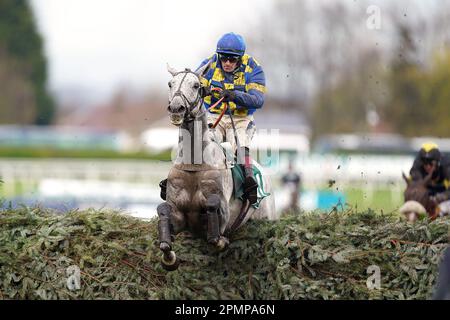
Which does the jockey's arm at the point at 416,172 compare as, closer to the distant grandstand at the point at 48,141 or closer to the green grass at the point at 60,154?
the green grass at the point at 60,154

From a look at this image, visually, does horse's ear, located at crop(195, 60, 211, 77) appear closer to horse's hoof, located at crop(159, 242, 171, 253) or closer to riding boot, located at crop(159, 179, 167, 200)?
riding boot, located at crop(159, 179, 167, 200)

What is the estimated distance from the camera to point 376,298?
884cm

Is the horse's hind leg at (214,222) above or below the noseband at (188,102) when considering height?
below

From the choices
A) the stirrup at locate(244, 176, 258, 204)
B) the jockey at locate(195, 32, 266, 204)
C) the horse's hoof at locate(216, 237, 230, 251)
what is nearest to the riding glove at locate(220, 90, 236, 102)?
the jockey at locate(195, 32, 266, 204)

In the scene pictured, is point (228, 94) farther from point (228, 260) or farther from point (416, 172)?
point (416, 172)

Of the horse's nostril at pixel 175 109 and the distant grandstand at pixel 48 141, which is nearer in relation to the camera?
the horse's nostril at pixel 175 109

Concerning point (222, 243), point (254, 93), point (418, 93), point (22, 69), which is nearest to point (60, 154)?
point (418, 93)

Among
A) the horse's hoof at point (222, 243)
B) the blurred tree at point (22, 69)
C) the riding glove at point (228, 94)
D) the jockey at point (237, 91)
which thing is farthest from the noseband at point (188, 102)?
the blurred tree at point (22, 69)

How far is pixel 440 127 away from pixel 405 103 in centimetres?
395

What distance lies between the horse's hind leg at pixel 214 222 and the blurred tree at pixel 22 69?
5498 cm

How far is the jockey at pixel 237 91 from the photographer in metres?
9.77

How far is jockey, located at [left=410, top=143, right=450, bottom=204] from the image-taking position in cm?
1373

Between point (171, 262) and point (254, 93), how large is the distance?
208 centimetres
